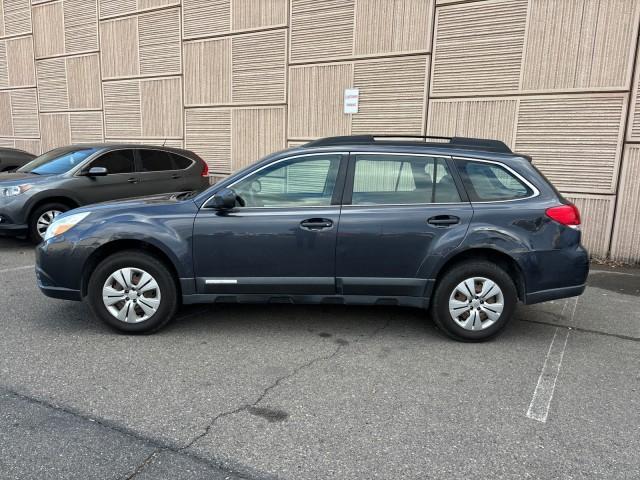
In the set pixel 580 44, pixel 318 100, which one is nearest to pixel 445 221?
pixel 580 44

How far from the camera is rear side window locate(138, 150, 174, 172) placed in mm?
8680

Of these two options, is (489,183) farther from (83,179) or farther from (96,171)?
(83,179)

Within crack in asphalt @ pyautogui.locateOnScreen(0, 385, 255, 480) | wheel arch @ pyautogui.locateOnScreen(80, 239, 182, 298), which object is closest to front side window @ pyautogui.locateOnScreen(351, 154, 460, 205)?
wheel arch @ pyautogui.locateOnScreen(80, 239, 182, 298)

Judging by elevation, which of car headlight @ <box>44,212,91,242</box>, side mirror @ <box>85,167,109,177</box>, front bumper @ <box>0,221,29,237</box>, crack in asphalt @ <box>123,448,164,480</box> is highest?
side mirror @ <box>85,167,109,177</box>

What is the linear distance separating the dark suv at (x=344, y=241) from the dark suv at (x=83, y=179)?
3748mm

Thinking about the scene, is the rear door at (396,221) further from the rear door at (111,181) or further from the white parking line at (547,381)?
the rear door at (111,181)

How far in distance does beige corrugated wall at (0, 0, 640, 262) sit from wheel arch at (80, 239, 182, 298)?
18.6 feet

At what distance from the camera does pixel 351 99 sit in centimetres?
902

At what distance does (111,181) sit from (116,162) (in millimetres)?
373

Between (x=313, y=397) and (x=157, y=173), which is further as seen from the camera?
(x=157, y=173)

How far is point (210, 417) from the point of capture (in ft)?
10.0

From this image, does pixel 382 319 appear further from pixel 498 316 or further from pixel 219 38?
pixel 219 38

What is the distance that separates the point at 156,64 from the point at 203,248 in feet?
29.2

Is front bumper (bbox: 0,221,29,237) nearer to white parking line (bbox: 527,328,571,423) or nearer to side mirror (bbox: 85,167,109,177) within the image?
side mirror (bbox: 85,167,109,177)
